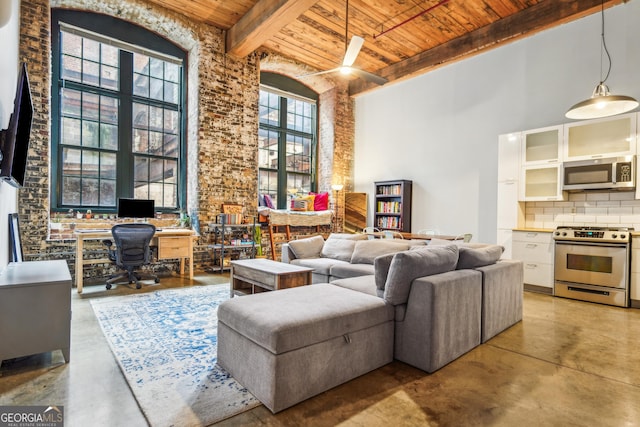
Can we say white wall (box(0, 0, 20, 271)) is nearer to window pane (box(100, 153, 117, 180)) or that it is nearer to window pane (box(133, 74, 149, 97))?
window pane (box(100, 153, 117, 180))

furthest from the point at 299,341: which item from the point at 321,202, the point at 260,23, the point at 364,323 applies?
the point at 321,202

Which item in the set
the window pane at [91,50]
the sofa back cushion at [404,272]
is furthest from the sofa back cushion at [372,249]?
the window pane at [91,50]

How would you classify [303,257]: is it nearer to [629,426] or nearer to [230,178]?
[230,178]

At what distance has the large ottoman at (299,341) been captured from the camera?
1776 millimetres

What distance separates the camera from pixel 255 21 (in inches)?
208

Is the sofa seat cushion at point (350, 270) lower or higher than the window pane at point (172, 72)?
lower

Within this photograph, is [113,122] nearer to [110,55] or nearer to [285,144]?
[110,55]

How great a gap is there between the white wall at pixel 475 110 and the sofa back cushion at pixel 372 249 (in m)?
2.53

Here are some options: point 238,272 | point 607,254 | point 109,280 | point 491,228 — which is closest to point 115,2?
point 109,280

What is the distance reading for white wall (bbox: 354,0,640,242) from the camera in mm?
4770

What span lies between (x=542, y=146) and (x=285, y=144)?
16.9ft

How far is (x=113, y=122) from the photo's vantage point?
5551 mm

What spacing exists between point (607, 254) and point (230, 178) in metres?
5.80

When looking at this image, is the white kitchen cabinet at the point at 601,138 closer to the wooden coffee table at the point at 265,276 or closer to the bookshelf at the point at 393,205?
the bookshelf at the point at 393,205
